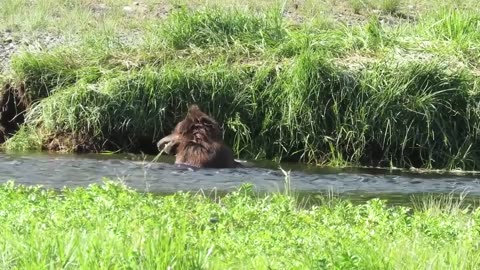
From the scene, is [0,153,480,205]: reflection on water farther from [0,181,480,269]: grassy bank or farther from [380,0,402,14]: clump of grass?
[380,0,402,14]: clump of grass

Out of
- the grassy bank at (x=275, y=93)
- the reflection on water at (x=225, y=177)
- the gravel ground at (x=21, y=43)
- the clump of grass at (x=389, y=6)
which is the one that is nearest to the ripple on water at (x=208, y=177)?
the reflection on water at (x=225, y=177)

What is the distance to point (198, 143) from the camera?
1223 centimetres

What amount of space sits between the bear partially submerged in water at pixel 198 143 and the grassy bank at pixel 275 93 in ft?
3.46

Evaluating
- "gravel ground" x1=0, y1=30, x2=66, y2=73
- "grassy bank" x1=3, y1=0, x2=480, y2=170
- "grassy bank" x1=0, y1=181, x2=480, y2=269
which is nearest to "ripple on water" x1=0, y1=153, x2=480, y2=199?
"grassy bank" x1=3, y1=0, x2=480, y2=170

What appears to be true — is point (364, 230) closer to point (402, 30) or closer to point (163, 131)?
point (163, 131)

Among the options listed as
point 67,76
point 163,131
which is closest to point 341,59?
point 163,131

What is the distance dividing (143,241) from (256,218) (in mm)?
2426

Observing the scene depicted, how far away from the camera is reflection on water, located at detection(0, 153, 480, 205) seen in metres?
10.7

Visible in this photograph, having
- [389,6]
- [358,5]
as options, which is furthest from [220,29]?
[389,6]

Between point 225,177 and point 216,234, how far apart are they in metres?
4.80

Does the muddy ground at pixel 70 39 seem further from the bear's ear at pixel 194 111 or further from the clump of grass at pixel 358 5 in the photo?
the bear's ear at pixel 194 111

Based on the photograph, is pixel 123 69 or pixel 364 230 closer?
pixel 364 230

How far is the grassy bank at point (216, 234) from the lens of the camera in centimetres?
498

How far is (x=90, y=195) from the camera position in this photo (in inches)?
295
